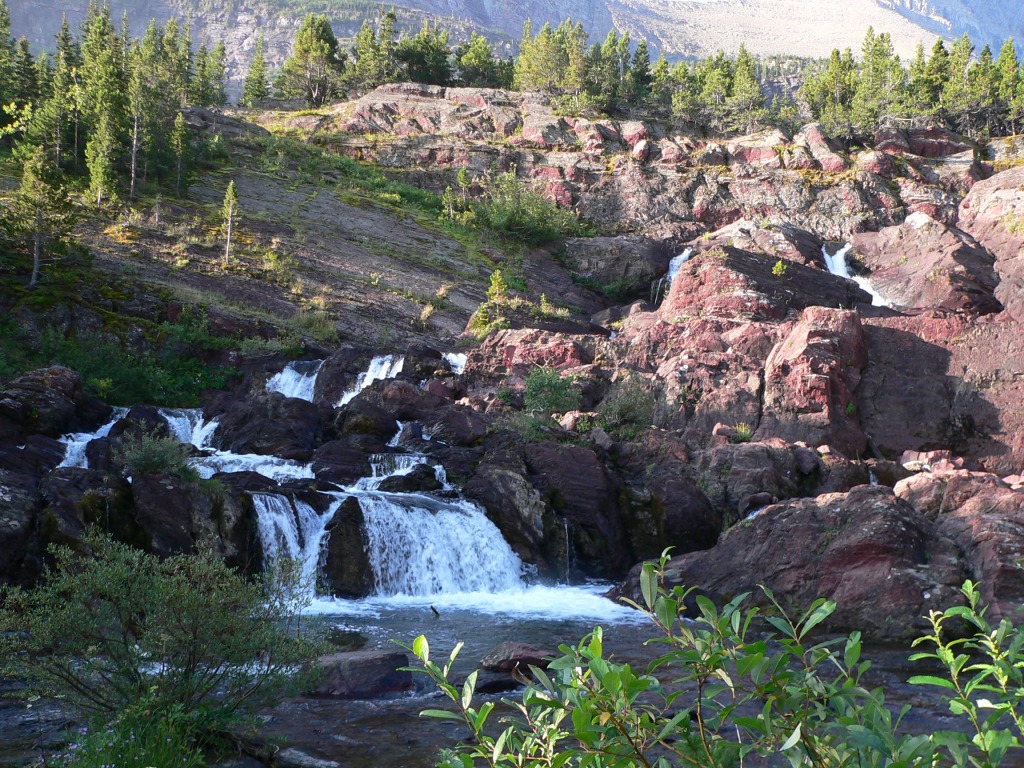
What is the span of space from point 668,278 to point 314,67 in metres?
45.2

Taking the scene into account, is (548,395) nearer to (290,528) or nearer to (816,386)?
(816,386)

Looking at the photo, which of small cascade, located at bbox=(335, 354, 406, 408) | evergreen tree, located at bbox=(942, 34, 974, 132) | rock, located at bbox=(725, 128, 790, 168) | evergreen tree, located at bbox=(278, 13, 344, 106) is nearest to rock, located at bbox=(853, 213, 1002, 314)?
rock, located at bbox=(725, 128, 790, 168)

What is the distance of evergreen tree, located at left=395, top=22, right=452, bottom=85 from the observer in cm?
7100

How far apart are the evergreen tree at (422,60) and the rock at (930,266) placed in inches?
1758

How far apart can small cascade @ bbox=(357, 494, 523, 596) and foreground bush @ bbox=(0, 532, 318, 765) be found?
1069 cm

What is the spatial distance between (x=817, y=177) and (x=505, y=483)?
1622 inches

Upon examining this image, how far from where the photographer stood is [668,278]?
44250 mm

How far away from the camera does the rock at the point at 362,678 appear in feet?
31.3

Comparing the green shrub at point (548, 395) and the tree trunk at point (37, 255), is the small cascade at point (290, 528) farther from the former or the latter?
the tree trunk at point (37, 255)

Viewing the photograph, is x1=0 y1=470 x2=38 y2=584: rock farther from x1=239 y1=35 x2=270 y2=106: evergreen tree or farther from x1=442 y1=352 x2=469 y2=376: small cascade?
x1=239 y1=35 x2=270 y2=106: evergreen tree

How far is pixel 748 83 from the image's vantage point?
67.1 metres

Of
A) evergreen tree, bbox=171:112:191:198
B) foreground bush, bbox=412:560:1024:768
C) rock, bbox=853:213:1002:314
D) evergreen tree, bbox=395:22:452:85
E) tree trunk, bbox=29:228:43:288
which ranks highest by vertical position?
evergreen tree, bbox=395:22:452:85

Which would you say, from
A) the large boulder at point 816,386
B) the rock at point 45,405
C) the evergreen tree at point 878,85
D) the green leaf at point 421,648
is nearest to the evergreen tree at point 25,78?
the rock at point 45,405

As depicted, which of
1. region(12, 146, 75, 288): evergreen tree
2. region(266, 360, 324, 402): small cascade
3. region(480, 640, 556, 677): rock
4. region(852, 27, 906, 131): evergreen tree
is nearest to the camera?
region(480, 640, 556, 677): rock
